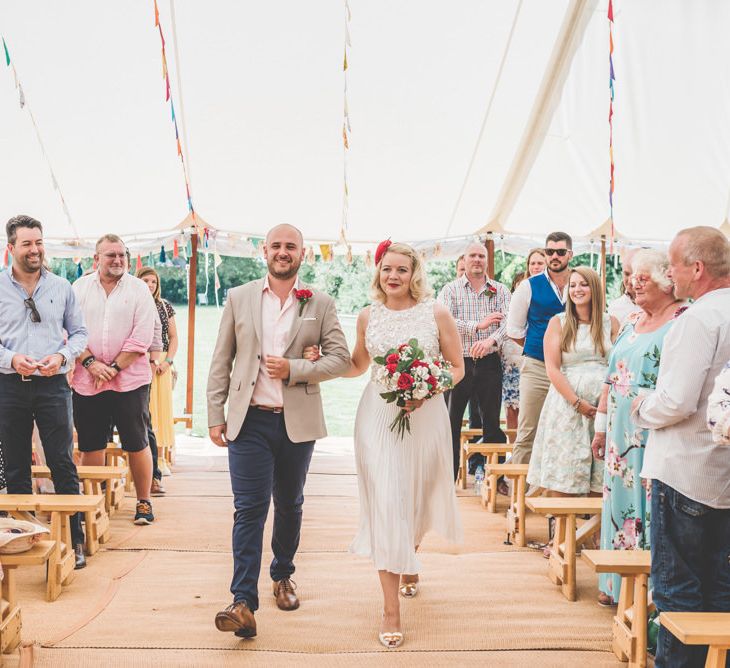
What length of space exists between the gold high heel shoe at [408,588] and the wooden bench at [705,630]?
74.3 inches

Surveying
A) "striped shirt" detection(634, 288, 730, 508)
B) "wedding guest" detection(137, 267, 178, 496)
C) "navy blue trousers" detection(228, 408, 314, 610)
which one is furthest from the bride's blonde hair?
"wedding guest" detection(137, 267, 178, 496)

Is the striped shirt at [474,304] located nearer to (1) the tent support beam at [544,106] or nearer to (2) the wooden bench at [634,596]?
(1) the tent support beam at [544,106]

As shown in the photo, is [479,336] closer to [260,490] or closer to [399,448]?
[399,448]

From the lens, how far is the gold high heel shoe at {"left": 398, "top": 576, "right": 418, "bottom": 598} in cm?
421

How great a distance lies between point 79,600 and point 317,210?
6544mm

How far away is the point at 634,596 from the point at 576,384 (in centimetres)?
180

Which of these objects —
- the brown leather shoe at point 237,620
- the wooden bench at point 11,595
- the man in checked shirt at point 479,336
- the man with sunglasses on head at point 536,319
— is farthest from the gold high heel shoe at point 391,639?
the man in checked shirt at point 479,336

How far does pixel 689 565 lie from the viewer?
2754mm

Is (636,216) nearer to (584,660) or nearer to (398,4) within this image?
(398,4)

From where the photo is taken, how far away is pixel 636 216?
377 inches

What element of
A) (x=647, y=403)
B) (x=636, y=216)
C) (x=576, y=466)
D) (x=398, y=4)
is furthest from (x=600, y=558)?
(x=636, y=216)

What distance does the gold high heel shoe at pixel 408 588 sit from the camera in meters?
4.21

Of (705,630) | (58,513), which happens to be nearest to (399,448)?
(705,630)

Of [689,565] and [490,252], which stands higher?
[490,252]
